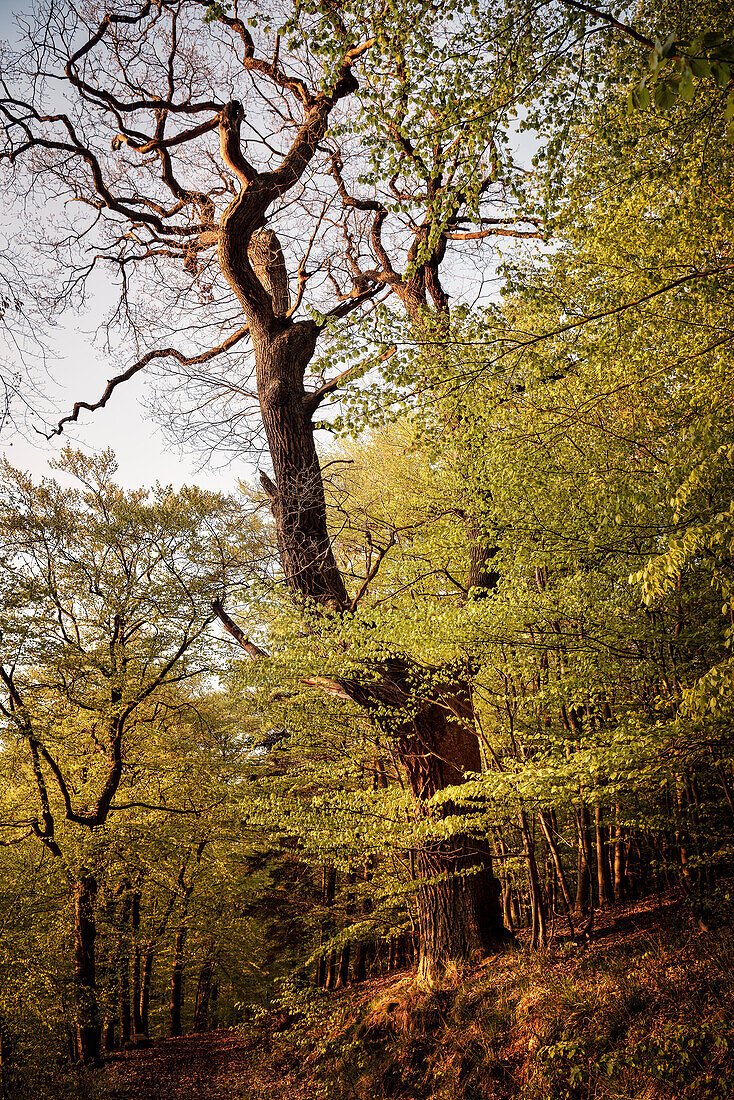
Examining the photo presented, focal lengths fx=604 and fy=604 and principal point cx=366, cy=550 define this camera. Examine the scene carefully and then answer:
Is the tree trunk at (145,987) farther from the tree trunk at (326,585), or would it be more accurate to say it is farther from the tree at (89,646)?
the tree trunk at (326,585)

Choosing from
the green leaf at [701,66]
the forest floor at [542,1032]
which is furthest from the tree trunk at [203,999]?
the green leaf at [701,66]

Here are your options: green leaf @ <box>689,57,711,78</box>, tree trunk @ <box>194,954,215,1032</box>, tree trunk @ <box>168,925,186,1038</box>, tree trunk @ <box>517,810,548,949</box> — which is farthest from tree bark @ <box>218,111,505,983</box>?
tree trunk @ <box>194,954,215,1032</box>

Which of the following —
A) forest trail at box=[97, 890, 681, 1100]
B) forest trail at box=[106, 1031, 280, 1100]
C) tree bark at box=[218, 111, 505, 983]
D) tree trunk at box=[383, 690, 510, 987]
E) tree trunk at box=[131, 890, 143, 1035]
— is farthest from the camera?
tree trunk at box=[131, 890, 143, 1035]

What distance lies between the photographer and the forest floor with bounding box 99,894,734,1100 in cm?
536

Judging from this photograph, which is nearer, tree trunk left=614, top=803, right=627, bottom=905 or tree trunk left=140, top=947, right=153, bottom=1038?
tree trunk left=614, top=803, right=627, bottom=905

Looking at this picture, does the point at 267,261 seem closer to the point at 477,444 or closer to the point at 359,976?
the point at 477,444

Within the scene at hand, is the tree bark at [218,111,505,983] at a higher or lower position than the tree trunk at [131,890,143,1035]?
higher

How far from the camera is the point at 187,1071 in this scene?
1151 centimetres

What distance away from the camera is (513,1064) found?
6.39m

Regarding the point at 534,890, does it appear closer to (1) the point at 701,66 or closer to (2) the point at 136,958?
(1) the point at 701,66

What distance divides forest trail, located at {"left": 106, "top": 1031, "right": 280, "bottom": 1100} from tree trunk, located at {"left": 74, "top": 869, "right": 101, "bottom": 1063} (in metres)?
0.60

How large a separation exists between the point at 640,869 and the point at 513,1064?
27.9ft

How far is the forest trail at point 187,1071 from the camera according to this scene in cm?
979

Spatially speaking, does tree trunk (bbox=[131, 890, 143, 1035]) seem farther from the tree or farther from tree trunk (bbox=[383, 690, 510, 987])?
tree trunk (bbox=[383, 690, 510, 987])
